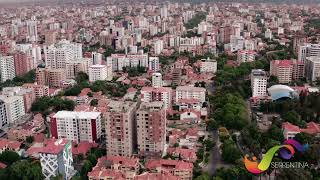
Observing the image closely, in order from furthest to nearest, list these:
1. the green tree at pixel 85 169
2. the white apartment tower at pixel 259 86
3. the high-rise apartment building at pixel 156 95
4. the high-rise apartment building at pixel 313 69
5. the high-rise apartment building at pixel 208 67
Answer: the high-rise apartment building at pixel 208 67 < the high-rise apartment building at pixel 313 69 < the white apartment tower at pixel 259 86 < the high-rise apartment building at pixel 156 95 < the green tree at pixel 85 169

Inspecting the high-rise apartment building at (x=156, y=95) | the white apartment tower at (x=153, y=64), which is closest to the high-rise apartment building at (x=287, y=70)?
the high-rise apartment building at (x=156, y=95)

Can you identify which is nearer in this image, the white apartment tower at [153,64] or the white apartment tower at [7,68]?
the white apartment tower at [7,68]

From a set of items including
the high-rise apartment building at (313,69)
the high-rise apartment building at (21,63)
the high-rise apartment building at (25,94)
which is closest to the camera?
the high-rise apartment building at (25,94)

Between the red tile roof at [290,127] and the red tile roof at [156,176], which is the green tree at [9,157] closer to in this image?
the red tile roof at [156,176]

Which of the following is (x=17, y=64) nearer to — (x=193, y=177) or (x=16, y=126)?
(x=16, y=126)

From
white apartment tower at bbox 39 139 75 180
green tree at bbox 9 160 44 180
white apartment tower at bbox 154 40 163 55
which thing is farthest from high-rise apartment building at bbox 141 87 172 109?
white apartment tower at bbox 154 40 163 55

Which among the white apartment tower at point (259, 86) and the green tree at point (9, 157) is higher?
the white apartment tower at point (259, 86)

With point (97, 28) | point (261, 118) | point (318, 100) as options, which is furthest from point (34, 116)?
point (97, 28)
